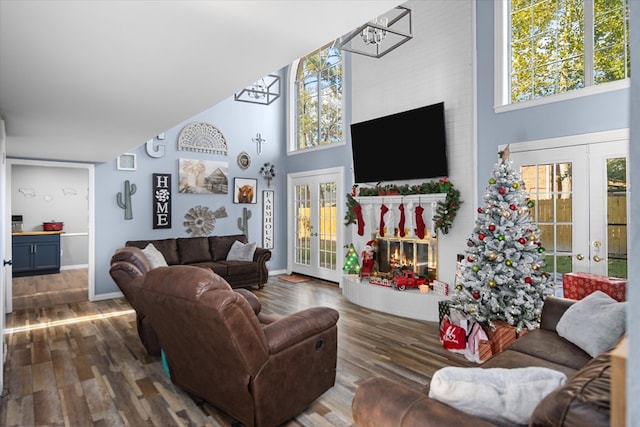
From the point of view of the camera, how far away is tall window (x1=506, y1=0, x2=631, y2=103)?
12.2 ft

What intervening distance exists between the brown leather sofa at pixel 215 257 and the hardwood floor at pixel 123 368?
1.20m

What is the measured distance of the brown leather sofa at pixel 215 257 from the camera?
245 inches

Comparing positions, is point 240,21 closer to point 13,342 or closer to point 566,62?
point 566,62

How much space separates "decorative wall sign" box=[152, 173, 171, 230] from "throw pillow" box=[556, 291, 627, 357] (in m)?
5.94

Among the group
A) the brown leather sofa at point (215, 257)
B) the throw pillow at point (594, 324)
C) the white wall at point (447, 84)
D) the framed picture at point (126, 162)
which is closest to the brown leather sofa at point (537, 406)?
the throw pillow at point (594, 324)

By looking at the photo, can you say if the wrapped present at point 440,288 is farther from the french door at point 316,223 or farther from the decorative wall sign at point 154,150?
the decorative wall sign at point 154,150

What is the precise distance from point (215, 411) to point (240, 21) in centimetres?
248

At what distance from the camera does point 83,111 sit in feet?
9.25

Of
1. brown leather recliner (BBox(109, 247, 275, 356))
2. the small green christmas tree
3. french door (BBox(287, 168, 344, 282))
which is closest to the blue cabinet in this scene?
french door (BBox(287, 168, 344, 282))

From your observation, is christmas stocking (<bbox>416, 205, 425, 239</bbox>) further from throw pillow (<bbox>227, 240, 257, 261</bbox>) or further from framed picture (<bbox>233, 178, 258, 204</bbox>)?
framed picture (<bbox>233, 178, 258, 204</bbox>)

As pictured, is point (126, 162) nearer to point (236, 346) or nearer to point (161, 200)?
point (161, 200)

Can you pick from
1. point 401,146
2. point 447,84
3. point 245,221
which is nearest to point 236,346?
point 401,146

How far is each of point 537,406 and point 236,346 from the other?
147 centimetres

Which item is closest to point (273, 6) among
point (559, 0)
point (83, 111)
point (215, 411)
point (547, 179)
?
point (83, 111)
